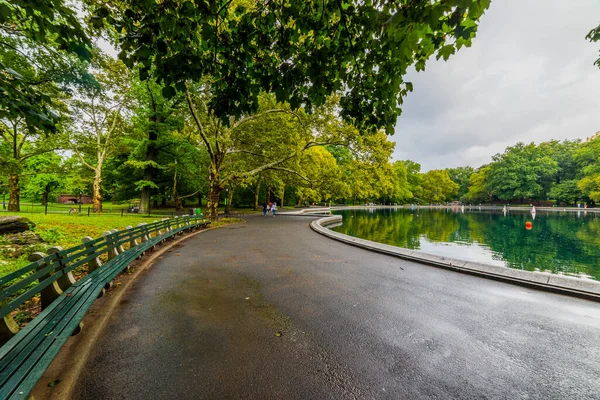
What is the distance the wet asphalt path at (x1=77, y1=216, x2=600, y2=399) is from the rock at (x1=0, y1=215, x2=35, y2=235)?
6.37 meters

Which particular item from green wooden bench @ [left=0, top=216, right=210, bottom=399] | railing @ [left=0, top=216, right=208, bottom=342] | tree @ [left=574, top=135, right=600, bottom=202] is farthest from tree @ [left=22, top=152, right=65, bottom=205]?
tree @ [left=574, top=135, right=600, bottom=202]

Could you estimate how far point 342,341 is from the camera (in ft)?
10.5

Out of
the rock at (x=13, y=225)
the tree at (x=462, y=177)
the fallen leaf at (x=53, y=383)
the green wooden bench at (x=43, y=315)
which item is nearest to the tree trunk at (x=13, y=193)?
the rock at (x=13, y=225)

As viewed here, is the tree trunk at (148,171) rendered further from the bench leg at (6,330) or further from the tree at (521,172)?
the tree at (521,172)

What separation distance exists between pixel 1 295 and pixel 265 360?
262cm

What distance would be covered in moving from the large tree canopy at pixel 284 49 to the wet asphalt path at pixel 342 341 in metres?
3.12

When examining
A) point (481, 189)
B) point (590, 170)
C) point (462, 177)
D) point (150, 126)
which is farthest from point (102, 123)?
point (462, 177)

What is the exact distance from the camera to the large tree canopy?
304cm

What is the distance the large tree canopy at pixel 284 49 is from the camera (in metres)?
3.04

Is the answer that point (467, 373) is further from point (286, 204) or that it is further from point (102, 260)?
point (286, 204)

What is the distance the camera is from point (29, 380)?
1855 millimetres

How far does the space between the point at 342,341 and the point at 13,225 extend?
1115cm

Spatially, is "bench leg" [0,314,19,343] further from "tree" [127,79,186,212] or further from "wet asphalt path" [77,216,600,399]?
"tree" [127,79,186,212]

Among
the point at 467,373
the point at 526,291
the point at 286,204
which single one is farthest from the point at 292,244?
the point at 286,204
